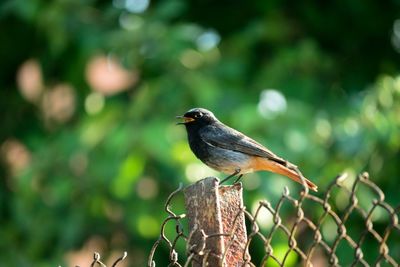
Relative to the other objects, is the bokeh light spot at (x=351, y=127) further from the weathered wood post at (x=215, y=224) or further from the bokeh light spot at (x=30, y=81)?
the weathered wood post at (x=215, y=224)

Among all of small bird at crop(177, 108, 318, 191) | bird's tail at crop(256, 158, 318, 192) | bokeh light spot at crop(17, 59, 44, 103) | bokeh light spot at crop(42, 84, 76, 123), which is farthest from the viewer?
bokeh light spot at crop(17, 59, 44, 103)

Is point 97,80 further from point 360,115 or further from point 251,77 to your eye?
point 360,115

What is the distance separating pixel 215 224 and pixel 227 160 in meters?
3.03

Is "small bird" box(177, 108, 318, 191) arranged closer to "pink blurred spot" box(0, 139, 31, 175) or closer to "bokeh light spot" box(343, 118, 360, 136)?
"bokeh light spot" box(343, 118, 360, 136)

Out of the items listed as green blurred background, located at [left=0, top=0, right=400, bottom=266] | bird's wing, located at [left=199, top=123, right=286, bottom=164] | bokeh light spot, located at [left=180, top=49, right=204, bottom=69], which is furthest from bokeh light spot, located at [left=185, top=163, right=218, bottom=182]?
bokeh light spot, located at [left=180, top=49, right=204, bottom=69]

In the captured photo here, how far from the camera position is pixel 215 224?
3.90 meters

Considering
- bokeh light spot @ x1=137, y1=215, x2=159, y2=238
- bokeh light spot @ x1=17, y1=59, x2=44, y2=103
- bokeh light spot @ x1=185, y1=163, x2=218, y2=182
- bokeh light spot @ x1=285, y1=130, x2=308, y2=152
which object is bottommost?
bokeh light spot @ x1=17, y1=59, x2=44, y2=103

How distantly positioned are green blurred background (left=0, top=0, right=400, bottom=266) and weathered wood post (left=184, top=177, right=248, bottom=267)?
3876mm

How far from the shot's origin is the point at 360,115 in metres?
8.89

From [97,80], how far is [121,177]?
4205mm

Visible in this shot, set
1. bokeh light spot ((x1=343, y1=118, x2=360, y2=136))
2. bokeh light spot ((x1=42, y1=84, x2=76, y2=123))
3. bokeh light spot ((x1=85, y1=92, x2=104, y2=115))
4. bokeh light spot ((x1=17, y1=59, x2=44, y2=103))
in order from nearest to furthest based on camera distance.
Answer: bokeh light spot ((x1=343, y1=118, x2=360, y2=136))
bokeh light spot ((x1=85, y1=92, x2=104, y2=115))
bokeh light spot ((x1=42, y1=84, x2=76, y2=123))
bokeh light spot ((x1=17, y1=59, x2=44, y2=103))

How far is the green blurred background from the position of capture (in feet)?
27.8

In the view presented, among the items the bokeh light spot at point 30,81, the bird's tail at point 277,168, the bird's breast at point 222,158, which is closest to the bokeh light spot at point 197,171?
the bird's breast at point 222,158

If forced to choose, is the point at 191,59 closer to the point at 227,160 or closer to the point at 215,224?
the point at 227,160
